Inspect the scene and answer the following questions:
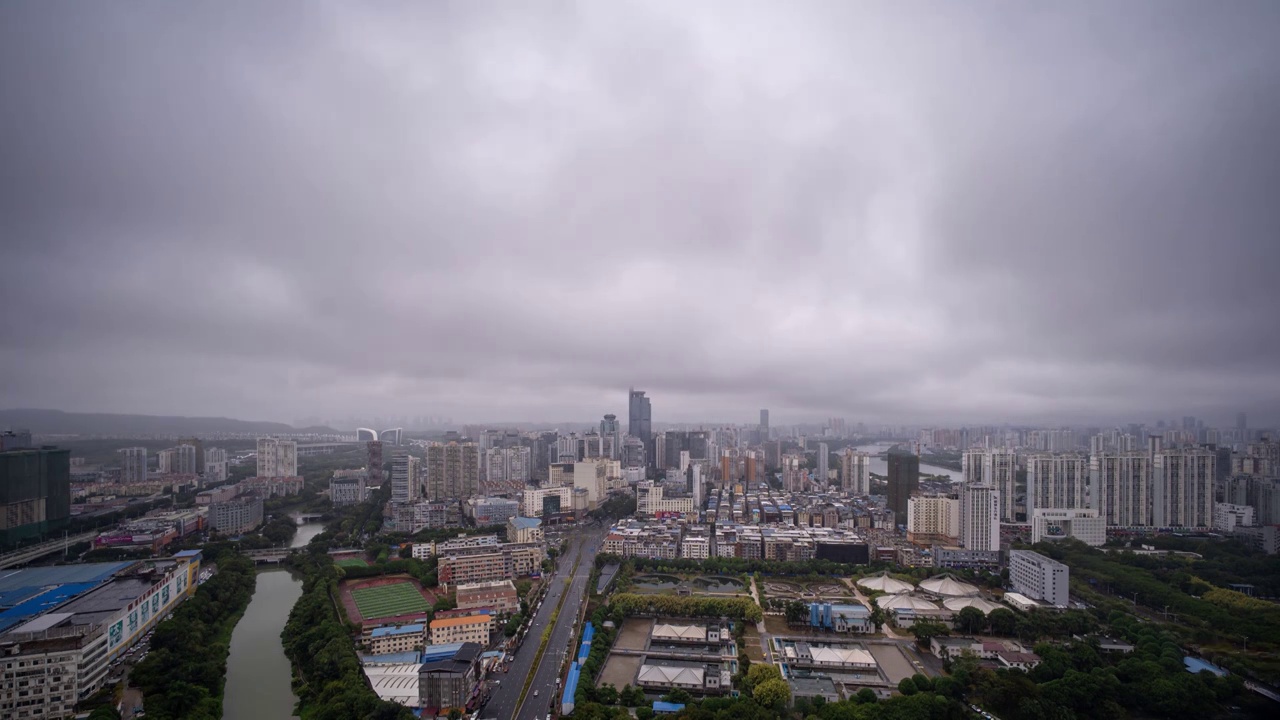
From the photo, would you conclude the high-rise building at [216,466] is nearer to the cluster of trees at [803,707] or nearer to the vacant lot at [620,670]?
the vacant lot at [620,670]

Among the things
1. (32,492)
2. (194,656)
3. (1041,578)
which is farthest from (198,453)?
(1041,578)

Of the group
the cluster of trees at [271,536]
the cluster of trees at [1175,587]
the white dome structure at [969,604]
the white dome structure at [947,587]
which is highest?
the cluster of trees at [1175,587]

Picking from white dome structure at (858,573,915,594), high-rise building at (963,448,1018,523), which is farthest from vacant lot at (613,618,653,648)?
high-rise building at (963,448,1018,523)

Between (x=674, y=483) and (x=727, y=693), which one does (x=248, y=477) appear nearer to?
(x=674, y=483)

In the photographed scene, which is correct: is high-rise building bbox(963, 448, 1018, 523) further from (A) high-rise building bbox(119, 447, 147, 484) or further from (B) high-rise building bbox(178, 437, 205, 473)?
(B) high-rise building bbox(178, 437, 205, 473)

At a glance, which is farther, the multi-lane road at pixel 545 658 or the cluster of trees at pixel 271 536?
the cluster of trees at pixel 271 536

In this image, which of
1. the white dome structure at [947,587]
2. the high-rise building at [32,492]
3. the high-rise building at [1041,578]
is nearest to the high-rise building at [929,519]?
the high-rise building at [1041,578]

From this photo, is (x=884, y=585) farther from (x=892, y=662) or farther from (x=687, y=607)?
(x=687, y=607)
